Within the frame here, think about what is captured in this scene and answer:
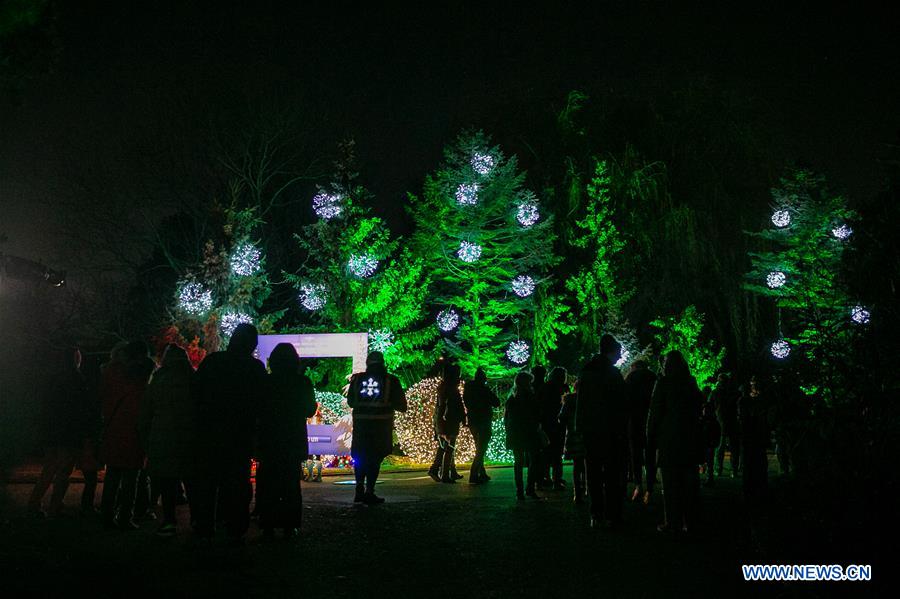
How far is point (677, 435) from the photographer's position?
9516 millimetres

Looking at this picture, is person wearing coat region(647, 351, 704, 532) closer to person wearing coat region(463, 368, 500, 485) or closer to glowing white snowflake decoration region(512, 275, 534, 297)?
person wearing coat region(463, 368, 500, 485)

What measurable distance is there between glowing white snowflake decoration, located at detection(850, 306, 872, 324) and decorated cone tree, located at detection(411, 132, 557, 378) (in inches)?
990

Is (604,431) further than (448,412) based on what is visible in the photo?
No

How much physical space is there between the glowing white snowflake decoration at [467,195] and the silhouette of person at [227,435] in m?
25.2

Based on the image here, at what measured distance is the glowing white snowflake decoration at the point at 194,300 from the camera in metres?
27.8

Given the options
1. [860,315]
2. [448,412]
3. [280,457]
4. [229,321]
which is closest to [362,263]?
[229,321]

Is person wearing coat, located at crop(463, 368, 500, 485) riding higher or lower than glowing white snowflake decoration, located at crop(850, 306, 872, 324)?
lower

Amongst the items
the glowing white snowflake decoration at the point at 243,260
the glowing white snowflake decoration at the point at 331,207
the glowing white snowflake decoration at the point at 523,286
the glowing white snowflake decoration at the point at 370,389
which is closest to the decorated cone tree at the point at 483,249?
the glowing white snowflake decoration at the point at 523,286

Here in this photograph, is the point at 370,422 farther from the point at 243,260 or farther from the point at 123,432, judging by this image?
the point at 243,260

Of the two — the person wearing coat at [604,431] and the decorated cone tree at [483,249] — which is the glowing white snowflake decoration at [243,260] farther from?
the person wearing coat at [604,431]

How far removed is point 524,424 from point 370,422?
2.37 m

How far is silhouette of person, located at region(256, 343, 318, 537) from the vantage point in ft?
30.2

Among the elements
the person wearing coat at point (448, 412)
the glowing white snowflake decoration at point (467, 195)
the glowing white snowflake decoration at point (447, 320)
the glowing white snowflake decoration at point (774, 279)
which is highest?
the glowing white snowflake decoration at point (467, 195)

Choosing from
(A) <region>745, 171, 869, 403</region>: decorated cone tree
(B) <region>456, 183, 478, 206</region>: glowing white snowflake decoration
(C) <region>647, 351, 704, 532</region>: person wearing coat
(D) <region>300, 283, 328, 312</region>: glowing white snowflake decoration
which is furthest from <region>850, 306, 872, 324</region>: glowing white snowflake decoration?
(B) <region>456, 183, 478, 206</region>: glowing white snowflake decoration
